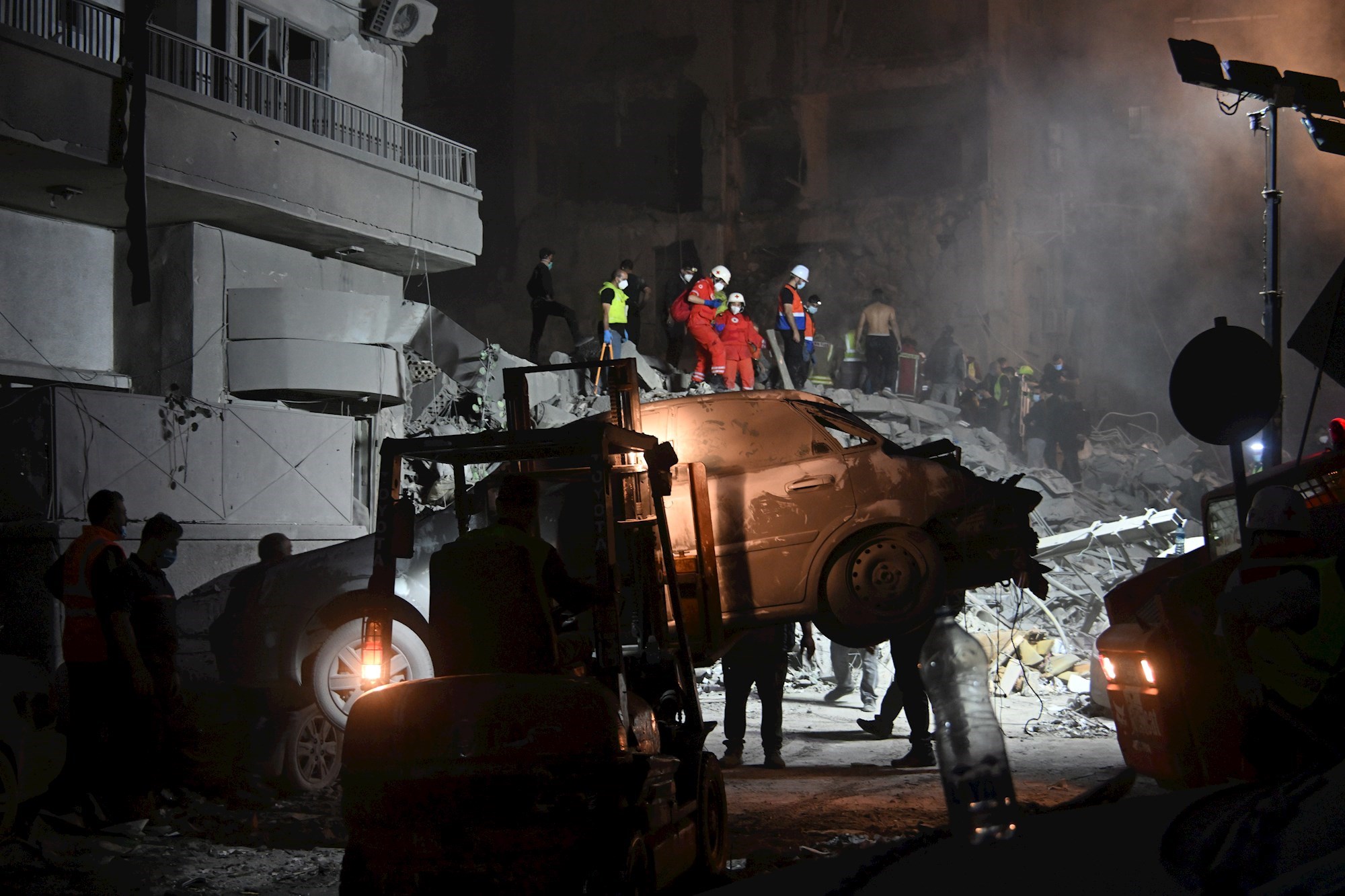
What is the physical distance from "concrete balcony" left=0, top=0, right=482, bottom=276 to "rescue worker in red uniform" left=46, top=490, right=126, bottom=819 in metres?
7.63

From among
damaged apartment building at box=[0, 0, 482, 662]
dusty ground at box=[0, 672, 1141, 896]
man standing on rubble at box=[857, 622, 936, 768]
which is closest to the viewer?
dusty ground at box=[0, 672, 1141, 896]

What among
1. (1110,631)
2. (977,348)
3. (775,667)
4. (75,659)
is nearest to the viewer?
(1110,631)

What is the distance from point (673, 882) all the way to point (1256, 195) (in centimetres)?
3842

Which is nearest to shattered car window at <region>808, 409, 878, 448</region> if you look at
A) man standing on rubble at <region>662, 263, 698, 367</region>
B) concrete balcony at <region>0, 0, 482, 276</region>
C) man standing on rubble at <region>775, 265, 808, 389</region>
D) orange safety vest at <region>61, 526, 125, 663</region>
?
orange safety vest at <region>61, 526, 125, 663</region>

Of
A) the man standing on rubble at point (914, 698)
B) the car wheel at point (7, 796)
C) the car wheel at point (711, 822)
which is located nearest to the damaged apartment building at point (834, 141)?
the man standing on rubble at point (914, 698)

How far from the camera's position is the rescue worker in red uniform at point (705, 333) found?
18.1 metres

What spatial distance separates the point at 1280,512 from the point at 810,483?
393cm

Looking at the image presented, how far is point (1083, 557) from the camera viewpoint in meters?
16.7

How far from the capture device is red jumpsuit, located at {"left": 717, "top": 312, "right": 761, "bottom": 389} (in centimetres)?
1844

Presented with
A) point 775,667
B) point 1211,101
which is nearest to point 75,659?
point 775,667

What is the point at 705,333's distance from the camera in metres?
18.2

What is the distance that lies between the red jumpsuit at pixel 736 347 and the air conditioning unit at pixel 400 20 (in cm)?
676

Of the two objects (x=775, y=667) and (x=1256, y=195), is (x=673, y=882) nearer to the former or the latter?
(x=775, y=667)

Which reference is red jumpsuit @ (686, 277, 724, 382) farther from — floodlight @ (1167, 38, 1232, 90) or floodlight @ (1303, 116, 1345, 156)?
floodlight @ (1303, 116, 1345, 156)
